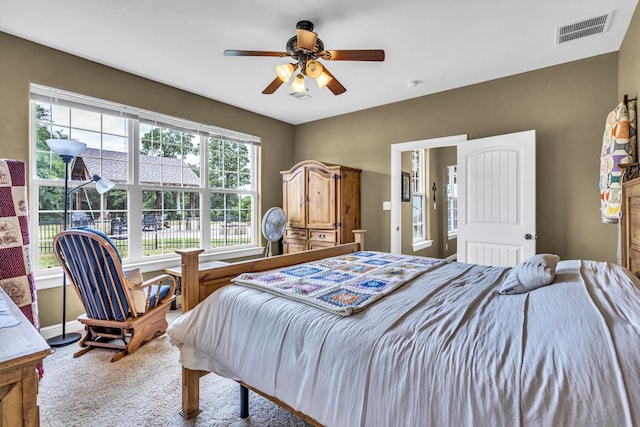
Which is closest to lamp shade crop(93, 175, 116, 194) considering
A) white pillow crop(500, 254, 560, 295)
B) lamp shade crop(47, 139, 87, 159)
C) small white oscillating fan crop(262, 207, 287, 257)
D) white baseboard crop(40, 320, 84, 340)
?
lamp shade crop(47, 139, 87, 159)

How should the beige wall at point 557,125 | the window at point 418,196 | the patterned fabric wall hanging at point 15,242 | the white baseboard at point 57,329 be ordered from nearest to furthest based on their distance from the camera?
the patterned fabric wall hanging at point 15,242 → the white baseboard at point 57,329 → the beige wall at point 557,125 → the window at point 418,196

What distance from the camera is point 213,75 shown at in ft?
10.6

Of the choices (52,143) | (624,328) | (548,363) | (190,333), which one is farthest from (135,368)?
(624,328)

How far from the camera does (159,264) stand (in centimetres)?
347

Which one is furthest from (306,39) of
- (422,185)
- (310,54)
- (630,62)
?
(422,185)

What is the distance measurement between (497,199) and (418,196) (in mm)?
2110

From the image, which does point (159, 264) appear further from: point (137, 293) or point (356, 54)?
point (356, 54)

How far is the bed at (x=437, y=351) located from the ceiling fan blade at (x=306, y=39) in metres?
1.55

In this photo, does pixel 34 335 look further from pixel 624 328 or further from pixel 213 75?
pixel 213 75

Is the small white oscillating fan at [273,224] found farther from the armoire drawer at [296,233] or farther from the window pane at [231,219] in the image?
the window pane at [231,219]

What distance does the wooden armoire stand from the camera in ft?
13.5

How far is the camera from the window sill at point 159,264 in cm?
273

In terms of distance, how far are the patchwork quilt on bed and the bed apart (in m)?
0.06

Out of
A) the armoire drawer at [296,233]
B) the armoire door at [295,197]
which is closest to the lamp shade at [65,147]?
the armoire door at [295,197]
